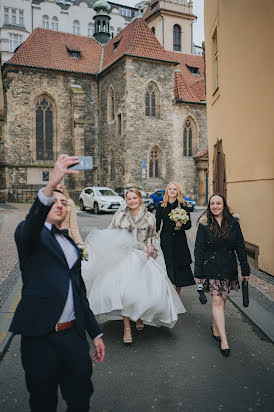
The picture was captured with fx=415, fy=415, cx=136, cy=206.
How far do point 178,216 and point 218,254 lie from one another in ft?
4.82

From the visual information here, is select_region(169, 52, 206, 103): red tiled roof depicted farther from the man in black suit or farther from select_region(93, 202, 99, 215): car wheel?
the man in black suit

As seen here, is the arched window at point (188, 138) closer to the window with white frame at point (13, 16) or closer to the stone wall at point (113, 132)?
the stone wall at point (113, 132)

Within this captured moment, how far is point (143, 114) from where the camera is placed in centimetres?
3253

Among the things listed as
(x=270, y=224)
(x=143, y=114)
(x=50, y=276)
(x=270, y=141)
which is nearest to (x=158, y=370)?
(x=50, y=276)

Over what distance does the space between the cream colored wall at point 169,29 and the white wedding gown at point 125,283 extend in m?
45.6

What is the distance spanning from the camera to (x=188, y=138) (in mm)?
35625

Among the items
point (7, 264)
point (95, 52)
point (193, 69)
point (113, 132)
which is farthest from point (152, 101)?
point (7, 264)

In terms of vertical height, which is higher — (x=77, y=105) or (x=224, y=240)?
(x=77, y=105)

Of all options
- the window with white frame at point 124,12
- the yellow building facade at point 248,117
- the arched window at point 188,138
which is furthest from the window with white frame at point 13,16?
the yellow building facade at point 248,117

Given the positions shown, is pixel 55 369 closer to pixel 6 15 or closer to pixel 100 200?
pixel 100 200

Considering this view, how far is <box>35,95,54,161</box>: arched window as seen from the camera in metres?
34.4

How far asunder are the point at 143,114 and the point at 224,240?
28907 mm

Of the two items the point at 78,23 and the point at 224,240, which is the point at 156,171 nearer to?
the point at 224,240

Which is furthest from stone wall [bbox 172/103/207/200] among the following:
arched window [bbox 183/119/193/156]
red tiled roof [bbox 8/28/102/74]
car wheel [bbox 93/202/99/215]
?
car wheel [bbox 93/202/99/215]
